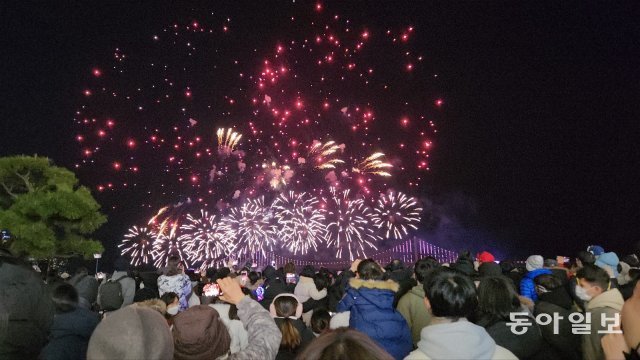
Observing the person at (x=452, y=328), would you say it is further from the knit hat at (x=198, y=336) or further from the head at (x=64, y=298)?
the head at (x=64, y=298)

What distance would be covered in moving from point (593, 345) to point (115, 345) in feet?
13.4

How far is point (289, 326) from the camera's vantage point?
477 cm

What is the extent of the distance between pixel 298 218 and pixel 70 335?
30619 millimetres

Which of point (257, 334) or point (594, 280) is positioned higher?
point (594, 280)


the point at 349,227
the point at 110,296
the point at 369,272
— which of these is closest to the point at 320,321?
the point at 369,272

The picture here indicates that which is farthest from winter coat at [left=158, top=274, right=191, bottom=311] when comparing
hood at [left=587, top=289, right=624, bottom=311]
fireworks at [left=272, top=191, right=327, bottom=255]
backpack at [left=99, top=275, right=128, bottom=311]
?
fireworks at [left=272, top=191, right=327, bottom=255]

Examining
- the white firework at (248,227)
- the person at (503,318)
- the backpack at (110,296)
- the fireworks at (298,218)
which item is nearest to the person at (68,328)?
the backpack at (110,296)

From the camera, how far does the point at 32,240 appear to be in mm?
23609

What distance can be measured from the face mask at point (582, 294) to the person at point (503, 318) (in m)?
0.82

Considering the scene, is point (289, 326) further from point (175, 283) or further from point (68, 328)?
point (175, 283)

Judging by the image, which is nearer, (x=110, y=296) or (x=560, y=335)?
(x=560, y=335)

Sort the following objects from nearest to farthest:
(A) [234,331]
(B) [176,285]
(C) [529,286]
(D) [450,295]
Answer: (D) [450,295] < (A) [234,331] < (C) [529,286] < (B) [176,285]

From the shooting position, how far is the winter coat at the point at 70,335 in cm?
429

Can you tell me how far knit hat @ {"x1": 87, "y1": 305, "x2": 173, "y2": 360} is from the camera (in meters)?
2.27
